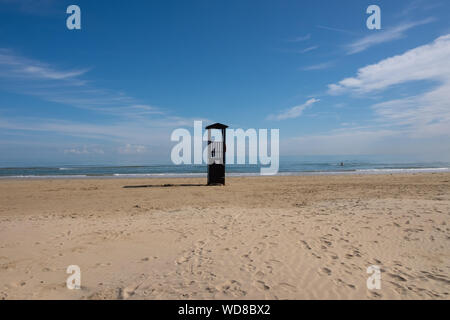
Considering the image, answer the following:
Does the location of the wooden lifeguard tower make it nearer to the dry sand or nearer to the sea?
the dry sand

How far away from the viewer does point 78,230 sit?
711 cm

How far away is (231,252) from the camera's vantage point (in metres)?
5.39

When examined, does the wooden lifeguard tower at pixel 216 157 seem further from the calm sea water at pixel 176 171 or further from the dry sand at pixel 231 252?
the calm sea water at pixel 176 171

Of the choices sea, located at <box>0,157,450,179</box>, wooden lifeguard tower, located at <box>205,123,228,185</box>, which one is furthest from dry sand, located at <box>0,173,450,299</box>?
sea, located at <box>0,157,450,179</box>

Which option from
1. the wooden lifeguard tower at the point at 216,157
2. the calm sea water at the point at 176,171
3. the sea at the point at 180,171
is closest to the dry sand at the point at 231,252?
the wooden lifeguard tower at the point at 216,157

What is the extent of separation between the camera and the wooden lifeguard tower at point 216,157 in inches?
661

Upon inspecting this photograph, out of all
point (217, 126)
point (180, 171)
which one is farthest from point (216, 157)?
point (180, 171)

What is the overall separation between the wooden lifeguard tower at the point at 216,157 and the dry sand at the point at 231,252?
25.6ft

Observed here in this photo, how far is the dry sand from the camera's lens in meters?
3.96

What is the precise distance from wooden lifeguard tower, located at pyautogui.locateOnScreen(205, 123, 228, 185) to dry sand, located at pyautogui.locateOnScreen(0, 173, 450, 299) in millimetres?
7802

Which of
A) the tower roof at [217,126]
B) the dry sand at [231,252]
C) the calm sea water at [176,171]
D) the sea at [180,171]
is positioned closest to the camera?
the dry sand at [231,252]

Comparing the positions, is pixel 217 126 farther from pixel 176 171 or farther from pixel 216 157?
pixel 176 171
